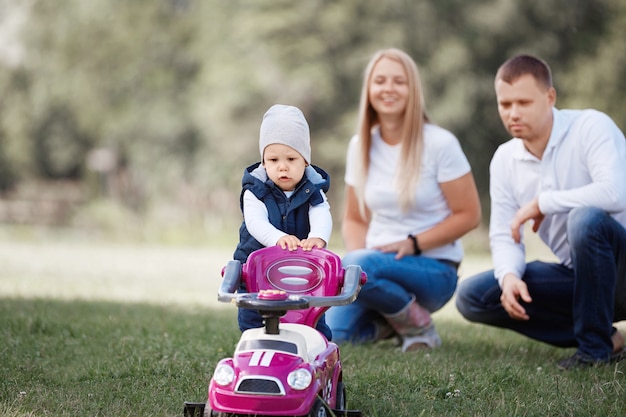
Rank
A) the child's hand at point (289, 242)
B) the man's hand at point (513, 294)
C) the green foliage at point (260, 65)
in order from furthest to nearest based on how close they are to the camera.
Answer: the green foliage at point (260, 65), the man's hand at point (513, 294), the child's hand at point (289, 242)

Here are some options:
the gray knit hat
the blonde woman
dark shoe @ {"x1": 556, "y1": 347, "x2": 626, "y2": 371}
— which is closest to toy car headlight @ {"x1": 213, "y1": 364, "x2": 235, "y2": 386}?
the gray knit hat

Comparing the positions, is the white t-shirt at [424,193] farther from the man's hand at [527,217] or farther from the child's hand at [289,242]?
the child's hand at [289,242]

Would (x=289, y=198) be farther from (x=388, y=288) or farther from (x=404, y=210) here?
(x=404, y=210)

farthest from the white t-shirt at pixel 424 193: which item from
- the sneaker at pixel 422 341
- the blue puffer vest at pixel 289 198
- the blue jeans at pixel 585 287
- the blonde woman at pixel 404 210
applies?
the blue puffer vest at pixel 289 198

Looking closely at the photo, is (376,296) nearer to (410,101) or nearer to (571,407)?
(410,101)

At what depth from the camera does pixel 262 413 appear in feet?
9.20

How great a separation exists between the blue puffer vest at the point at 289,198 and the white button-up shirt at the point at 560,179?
1508 millimetres

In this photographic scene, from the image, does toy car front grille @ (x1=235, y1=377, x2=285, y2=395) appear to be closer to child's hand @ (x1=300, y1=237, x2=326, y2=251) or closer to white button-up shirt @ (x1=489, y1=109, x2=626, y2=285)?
child's hand @ (x1=300, y1=237, x2=326, y2=251)

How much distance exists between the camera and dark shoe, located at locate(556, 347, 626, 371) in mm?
4383

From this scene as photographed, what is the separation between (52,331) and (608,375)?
3.13 m

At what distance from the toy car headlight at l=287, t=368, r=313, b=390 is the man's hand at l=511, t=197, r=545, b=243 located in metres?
2.13

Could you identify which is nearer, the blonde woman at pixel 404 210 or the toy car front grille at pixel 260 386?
the toy car front grille at pixel 260 386


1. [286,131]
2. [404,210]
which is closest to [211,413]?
[286,131]

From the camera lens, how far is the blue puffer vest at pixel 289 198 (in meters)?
3.49
